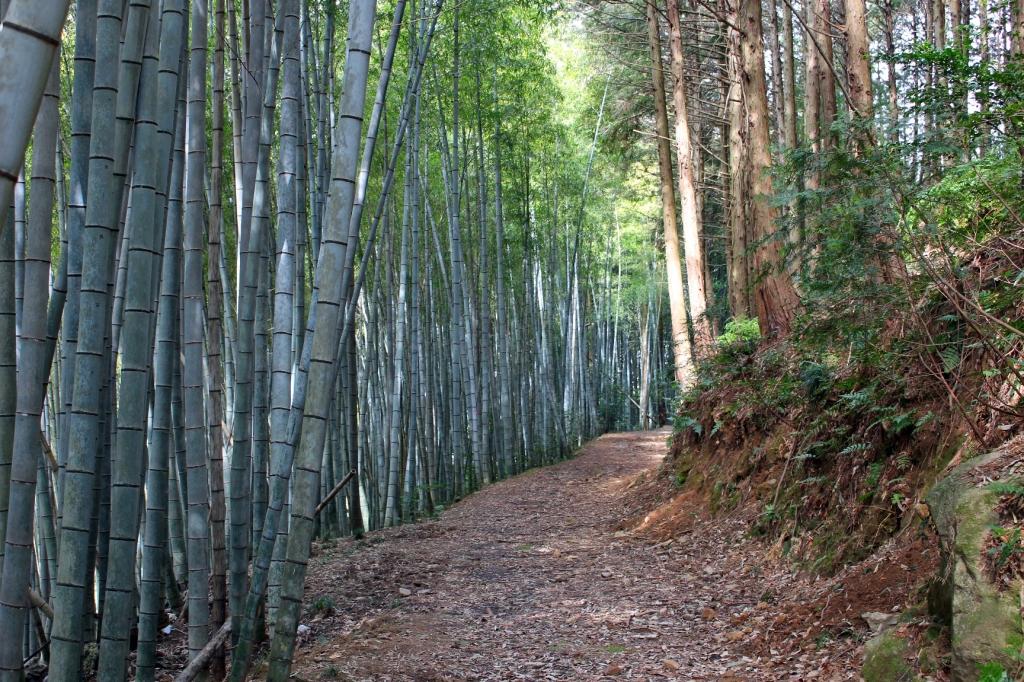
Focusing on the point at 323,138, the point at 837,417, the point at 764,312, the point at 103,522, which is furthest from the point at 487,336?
the point at 103,522

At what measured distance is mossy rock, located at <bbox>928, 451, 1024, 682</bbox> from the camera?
2.19 meters

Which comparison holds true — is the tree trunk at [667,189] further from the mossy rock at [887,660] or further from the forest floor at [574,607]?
the mossy rock at [887,660]

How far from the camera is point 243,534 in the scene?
10.8ft

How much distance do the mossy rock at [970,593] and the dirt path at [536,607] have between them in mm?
596

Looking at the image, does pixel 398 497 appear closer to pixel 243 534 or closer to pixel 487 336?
pixel 487 336

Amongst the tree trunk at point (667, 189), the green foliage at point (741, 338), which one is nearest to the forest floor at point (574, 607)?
the green foliage at point (741, 338)

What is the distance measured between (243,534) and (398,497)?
4.72 m

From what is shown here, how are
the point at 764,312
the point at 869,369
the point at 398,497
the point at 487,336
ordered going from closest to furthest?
the point at 869,369 < the point at 764,312 < the point at 398,497 < the point at 487,336

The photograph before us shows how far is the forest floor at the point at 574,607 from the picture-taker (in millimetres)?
3312

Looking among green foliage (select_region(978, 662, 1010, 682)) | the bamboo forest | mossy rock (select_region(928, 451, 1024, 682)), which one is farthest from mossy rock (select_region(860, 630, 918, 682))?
green foliage (select_region(978, 662, 1010, 682))

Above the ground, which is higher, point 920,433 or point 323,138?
point 323,138

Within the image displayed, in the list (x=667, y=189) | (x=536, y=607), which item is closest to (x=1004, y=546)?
(x=536, y=607)

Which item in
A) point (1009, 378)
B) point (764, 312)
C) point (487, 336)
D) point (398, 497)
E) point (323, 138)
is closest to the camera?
point (1009, 378)

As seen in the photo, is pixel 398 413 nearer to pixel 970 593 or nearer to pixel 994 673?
pixel 970 593
